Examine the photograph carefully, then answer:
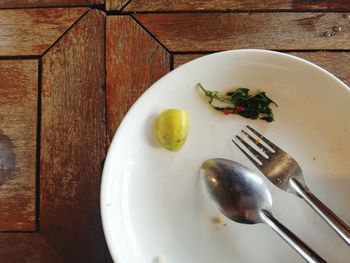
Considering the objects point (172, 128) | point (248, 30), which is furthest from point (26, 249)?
point (248, 30)

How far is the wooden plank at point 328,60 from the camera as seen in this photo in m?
0.78

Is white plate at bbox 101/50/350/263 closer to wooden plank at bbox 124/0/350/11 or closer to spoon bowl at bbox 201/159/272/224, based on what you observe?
spoon bowl at bbox 201/159/272/224

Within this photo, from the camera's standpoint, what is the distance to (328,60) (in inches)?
30.7

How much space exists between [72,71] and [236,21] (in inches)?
12.5

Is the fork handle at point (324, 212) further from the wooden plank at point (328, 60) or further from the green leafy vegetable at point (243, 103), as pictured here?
the wooden plank at point (328, 60)

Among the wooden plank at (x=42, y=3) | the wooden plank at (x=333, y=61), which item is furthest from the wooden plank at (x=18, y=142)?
the wooden plank at (x=333, y=61)

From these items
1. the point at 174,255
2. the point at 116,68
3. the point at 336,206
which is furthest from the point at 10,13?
the point at 336,206

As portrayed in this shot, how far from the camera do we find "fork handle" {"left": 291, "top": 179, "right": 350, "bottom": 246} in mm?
648

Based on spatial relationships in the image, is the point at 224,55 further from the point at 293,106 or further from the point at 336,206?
the point at 336,206

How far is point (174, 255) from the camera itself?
0.69m

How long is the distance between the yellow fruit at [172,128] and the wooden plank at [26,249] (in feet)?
0.90

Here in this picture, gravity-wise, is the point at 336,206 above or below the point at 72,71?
below

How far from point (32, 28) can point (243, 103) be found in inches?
16.4

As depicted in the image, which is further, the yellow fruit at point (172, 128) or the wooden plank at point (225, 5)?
the wooden plank at point (225, 5)
